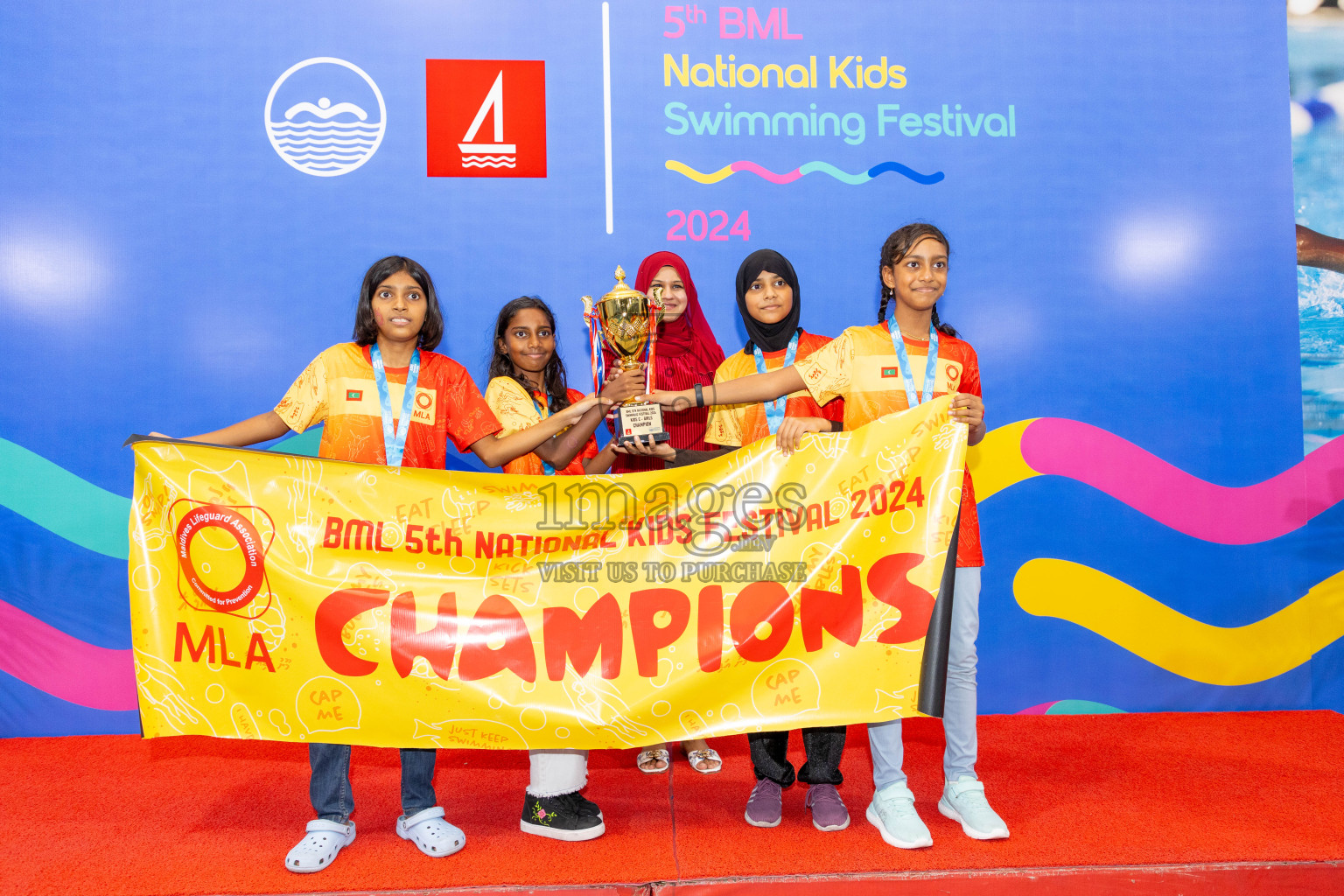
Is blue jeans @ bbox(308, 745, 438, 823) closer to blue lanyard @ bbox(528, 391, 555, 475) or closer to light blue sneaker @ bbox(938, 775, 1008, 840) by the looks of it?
blue lanyard @ bbox(528, 391, 555, 475)

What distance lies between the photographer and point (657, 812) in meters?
2.62

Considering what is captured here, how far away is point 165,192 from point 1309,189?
16.1ft

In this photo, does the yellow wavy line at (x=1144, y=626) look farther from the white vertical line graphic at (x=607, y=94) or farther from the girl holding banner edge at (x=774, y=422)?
the white vertical line graphic at (x=607, y=94)

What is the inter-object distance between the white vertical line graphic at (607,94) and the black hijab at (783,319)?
0.92 metres

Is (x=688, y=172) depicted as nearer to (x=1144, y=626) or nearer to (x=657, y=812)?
(x=657, y=812)

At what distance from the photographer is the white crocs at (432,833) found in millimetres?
2312

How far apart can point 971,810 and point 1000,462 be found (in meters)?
1.72

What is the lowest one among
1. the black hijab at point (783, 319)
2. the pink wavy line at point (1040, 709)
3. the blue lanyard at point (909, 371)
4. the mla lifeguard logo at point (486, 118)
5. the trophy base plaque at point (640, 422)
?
the pink wavy line at point (1040, 709)

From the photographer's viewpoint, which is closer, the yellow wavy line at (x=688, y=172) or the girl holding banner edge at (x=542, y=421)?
the girl holding banner edge at (x=542, y=421)

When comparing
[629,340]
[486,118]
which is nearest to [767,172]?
[486,118]

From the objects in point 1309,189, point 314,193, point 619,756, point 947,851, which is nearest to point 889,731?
point 947,851

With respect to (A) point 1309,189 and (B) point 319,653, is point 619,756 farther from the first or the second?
(A) point 1309,189

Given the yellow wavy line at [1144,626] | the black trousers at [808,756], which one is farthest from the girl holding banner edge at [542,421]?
the yellow wavy line at [1144,626]

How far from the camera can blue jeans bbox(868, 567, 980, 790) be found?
2402 mm
